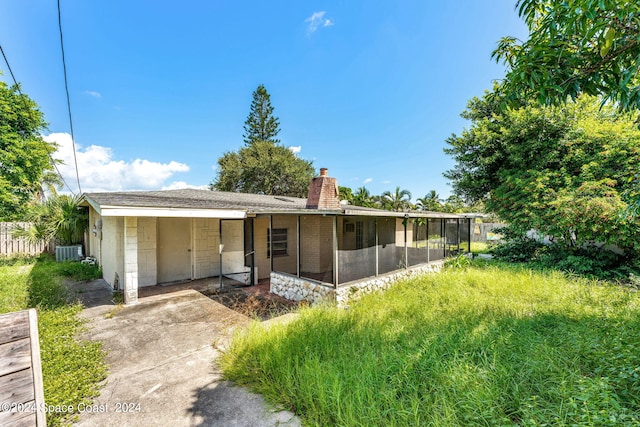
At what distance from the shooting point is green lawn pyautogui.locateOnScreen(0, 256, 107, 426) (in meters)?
2.93

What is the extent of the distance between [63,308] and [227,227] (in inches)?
164

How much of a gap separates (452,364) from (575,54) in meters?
4.17

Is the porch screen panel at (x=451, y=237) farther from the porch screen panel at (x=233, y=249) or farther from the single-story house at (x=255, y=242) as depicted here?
the porch screen panel at (x=233, y=249)

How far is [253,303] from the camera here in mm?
6305

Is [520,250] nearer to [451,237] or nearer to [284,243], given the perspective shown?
[451,237]

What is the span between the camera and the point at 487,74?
30.3ft

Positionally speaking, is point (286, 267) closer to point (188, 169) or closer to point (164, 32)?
point (164, 32)

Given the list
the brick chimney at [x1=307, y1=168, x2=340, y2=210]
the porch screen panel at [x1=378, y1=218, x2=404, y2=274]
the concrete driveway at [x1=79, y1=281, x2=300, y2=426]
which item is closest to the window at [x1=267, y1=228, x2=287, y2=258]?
the brick chimney at [x1=307, y1=168, x2=340, y2=210]

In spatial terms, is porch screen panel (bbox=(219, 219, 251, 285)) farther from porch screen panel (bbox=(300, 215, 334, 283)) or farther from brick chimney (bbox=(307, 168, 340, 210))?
brick chimney (bbox=(307, 168, 340, 210))

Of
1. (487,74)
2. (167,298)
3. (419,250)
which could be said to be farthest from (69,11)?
(487,74)

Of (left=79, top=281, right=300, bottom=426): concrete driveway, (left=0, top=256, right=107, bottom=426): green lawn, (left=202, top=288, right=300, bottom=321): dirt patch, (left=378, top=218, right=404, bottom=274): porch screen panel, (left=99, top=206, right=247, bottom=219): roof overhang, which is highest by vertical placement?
(left=99, top=206, right=247, bottom=219): roof overhang

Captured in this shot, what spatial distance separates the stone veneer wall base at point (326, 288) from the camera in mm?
6043

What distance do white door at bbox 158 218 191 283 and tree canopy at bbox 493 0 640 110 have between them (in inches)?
345

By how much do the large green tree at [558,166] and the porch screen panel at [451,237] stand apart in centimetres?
198
